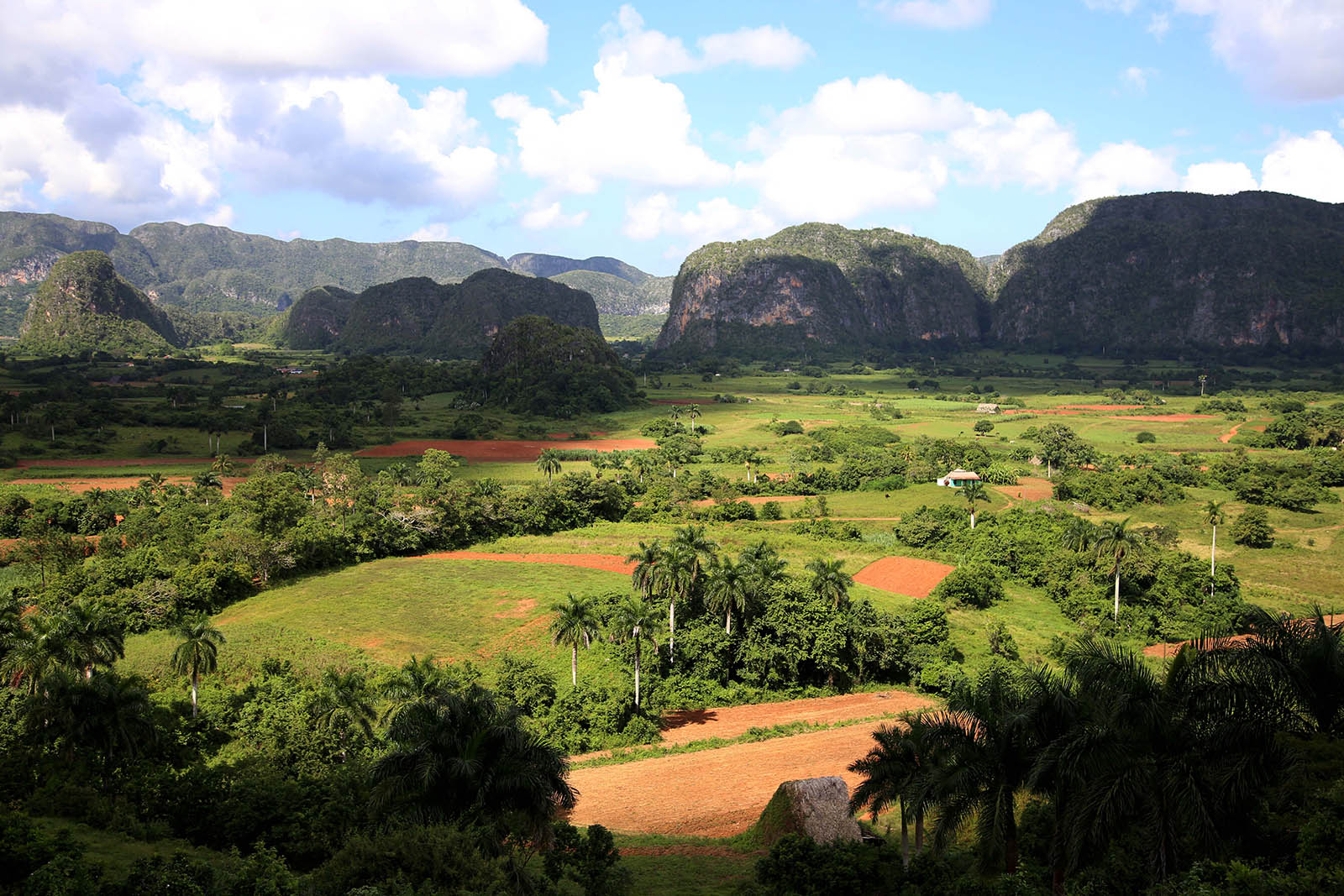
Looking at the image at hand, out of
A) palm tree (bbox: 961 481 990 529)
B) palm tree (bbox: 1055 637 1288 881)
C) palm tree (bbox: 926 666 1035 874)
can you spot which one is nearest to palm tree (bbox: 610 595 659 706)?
palm tree (bbox: 926 666 1035 874)

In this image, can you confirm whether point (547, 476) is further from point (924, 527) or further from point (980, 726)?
point (980, 726)

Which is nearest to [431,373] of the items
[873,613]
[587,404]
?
[587,404]

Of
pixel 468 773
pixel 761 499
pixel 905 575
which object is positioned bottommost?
pixel 905 575

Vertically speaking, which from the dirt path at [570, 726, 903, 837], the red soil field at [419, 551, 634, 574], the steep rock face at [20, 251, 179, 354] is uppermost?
the steep rock face at [20, 251, 179, 354]

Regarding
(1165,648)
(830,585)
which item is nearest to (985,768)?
(830,585)

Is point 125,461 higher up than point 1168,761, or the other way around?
point 1168,761

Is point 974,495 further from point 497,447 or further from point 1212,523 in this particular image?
point 497,447

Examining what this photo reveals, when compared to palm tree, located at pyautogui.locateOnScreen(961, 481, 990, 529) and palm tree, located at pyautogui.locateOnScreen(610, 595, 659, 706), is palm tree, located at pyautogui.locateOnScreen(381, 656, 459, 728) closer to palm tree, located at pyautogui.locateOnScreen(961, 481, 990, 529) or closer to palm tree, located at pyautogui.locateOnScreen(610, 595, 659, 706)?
palm tree, located at pyautogui.locateOnScreen(610, 595, 659, 706)
